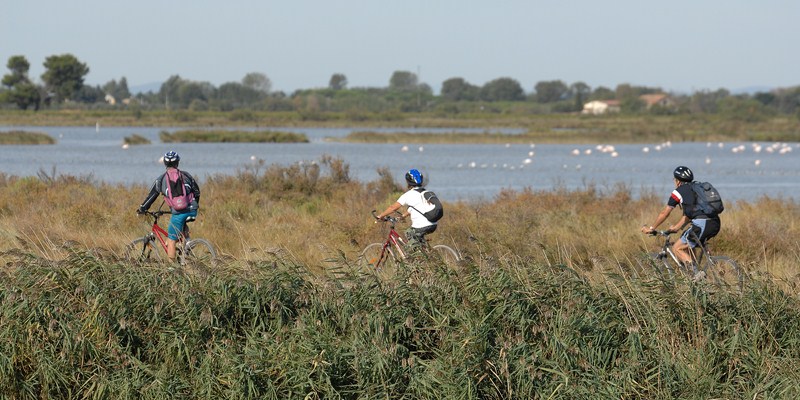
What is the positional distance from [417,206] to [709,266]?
3281 millimetres

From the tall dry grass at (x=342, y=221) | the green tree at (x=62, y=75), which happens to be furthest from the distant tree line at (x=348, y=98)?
the tall dry grass at (x=342, y=221)

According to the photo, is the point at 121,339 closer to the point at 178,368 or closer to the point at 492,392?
the point at 178,368

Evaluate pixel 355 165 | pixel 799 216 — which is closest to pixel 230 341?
pixel 799 216

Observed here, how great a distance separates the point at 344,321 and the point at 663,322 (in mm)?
2659

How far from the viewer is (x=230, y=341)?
29.3 ft

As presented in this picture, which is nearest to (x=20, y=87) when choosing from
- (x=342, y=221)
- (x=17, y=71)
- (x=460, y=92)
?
(x=17, y=71)

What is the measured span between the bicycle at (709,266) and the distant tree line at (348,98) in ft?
329

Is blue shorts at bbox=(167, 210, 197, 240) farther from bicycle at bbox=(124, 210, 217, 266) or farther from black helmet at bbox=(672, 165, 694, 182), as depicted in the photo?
black helmet at bbox=(672, 165, 694, 182)

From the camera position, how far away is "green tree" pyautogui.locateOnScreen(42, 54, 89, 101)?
474 feet

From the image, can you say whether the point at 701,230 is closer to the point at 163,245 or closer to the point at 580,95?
the point at 163,245

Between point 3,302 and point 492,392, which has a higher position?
Answer: point 3,302

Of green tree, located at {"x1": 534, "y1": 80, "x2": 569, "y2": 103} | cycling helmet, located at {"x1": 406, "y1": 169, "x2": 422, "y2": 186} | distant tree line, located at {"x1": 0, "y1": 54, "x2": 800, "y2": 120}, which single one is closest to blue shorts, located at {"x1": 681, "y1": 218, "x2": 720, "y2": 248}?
cycling helmet, located at {"x1": 406, "y1": 169, "x2": 422, "y2": 186}

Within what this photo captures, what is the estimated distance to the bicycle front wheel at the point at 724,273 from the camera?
9672 mm

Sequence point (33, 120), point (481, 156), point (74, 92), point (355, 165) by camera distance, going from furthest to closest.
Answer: point (74, 92), point (33, 120), point (481, 156), point (355, 165)
